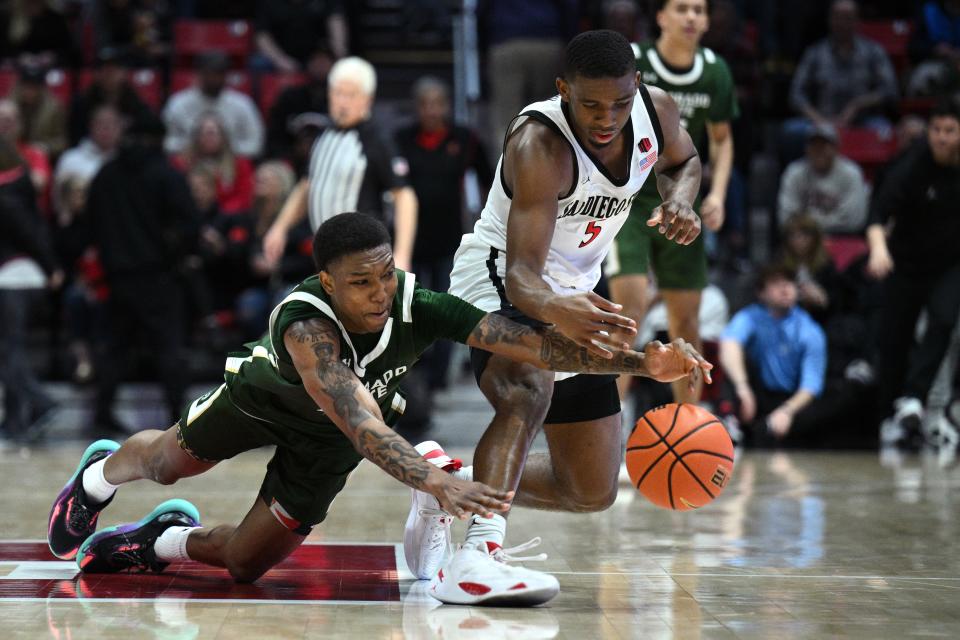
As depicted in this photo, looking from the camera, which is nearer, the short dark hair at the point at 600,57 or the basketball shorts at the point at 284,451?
the short dark hair at the point at 600,57

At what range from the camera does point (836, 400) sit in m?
9.34

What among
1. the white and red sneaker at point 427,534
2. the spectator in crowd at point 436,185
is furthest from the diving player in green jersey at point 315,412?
Answer: the spectator in crowd at point 436,185

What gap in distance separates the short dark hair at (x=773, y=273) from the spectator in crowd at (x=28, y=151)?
503 centimetres

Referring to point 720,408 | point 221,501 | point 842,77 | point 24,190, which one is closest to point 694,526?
point 221,501

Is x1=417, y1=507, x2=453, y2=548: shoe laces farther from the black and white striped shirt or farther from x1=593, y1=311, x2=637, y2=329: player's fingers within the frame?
the black and white striped shirt

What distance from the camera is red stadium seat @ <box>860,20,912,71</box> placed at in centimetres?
1316

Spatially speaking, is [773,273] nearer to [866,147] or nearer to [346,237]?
[866,147]

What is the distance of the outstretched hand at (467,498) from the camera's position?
360cm

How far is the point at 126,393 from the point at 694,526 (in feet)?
20.5

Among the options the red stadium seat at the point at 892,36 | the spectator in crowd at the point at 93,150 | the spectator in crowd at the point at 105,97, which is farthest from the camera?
the red stadium seat at the point at 892,36

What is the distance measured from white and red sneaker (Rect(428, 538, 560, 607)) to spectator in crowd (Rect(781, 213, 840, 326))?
621 cm

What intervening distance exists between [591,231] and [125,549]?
1860mm

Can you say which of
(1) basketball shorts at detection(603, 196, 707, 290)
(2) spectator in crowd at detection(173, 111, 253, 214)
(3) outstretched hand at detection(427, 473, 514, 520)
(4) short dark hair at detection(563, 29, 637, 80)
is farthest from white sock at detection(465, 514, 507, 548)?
(2) spectator in crowd at detection(173, 111, 253, 214)

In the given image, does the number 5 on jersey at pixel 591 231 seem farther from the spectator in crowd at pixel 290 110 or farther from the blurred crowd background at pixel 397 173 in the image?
the spectator in crowd at pixel 290 110
